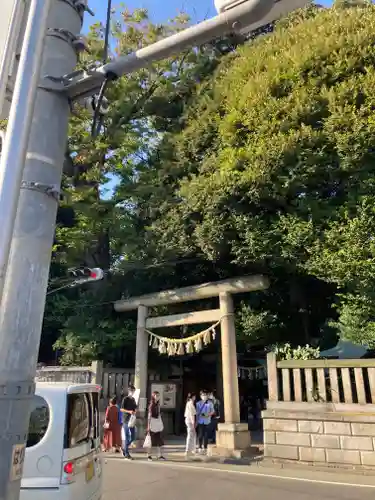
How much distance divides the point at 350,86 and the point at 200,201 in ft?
16.7

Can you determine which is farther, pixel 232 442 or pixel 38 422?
pixel 232 442

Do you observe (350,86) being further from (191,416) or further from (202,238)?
(191,416)

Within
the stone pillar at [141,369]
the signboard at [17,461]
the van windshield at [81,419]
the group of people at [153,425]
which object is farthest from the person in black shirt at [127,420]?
the signboard at [17,461]

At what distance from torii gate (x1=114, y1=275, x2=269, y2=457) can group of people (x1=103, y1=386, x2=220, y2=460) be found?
26.4 inches

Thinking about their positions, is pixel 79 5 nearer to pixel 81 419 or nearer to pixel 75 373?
pixel 81 419

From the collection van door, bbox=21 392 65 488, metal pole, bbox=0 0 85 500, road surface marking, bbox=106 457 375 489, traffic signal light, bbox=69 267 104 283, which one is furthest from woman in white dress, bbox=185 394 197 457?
metal pole, bbox=0 0 85 500

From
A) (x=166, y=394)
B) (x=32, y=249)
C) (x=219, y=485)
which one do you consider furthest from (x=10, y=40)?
(x=166, y=394)

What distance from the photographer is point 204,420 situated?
11992 mm

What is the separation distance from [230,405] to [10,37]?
1089 centimetres

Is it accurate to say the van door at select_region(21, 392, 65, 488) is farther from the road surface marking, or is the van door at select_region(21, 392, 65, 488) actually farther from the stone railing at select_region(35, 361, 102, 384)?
the stone railing at select_region(35, 361, 102, 384)

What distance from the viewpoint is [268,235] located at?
463 inches

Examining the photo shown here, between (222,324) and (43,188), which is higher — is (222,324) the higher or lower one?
the higher one

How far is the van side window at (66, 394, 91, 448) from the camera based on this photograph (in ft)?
14.7

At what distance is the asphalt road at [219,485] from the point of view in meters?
7.18
